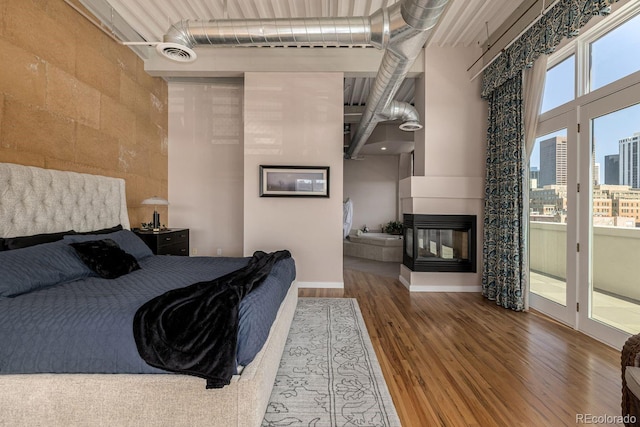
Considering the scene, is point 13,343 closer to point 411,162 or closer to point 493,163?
→ point 493,163

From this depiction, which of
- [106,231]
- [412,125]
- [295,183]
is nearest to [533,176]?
[412,125]

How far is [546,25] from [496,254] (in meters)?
2.53

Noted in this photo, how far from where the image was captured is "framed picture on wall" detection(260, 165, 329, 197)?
4293 millimetres

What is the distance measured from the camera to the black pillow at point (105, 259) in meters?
2.23

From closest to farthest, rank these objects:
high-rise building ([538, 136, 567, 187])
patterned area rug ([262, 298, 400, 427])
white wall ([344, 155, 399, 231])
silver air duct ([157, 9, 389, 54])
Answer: patterned area rug ([262, 298, 400, 427]) < silver air duct ([157, 9, 389, 54]) < high-rise building ([538, 136, 567, 187]) < white wall ([344, 155, 399, 231])

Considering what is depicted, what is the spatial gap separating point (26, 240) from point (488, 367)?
3.62 m

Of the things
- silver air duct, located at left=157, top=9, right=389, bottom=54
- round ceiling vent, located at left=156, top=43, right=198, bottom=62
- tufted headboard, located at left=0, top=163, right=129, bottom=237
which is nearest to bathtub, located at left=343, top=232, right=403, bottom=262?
silver air duct, located at left=157, top=9, right=389, bottom=54

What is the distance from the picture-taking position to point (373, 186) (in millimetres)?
8539

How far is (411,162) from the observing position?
767 cm

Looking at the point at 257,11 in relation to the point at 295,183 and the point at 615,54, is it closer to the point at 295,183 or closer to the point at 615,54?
the point at 295,183

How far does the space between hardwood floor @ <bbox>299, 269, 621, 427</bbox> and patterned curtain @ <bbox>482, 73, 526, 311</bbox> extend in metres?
0.38

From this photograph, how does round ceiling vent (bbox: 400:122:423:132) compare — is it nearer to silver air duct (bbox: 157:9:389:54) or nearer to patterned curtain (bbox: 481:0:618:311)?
patterned curtain (bbox: 481:0:618:311)

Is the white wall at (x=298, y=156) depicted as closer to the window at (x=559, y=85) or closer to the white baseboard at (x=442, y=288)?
the white baseboard at (x=442, y=288)

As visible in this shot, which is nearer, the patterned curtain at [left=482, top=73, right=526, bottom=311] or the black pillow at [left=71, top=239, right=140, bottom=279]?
the black pillow at [left=71, top=239, right=140, bottom=279]
